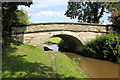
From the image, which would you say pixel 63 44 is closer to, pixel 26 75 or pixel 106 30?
pixel 106 30

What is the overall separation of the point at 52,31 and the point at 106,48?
19.8 feet

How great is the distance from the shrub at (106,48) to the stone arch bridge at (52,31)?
6.40 ft

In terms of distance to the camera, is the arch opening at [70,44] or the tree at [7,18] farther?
the arch opening at [70,44]

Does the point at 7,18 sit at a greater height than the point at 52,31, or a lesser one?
greater

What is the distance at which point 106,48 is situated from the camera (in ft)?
44.1

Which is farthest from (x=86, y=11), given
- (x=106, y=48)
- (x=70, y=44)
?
(x=106, y=48)

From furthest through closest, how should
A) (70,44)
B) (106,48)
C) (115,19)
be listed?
(70,44) → (115,19) → (106,48)

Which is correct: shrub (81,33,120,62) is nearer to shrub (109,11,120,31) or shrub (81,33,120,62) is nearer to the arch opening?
the arch opening

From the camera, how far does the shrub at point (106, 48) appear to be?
508 inches

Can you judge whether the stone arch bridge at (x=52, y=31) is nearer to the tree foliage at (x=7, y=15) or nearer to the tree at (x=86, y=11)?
the tree foliage at (x=7, y=15)

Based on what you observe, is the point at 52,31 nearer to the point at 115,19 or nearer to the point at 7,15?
the point at 7,15

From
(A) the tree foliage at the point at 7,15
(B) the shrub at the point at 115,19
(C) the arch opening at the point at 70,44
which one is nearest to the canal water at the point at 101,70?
(C) the arch opening at the point at 70,44

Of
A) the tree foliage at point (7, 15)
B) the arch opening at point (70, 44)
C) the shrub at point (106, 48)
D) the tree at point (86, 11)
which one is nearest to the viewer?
the tree foliage at point (7, 15)

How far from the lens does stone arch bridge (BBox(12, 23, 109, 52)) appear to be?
15516 millimetres
